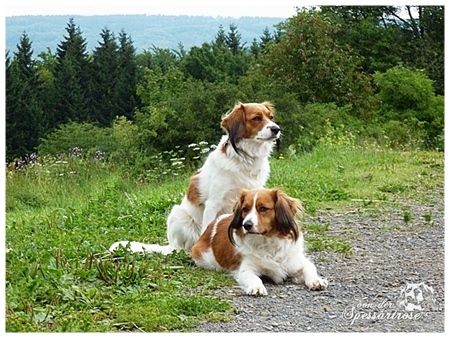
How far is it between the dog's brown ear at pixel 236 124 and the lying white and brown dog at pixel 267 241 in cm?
136

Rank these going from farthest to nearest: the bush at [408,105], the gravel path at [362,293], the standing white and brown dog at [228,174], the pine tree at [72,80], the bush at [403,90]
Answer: the pine tree at [72,80]
the bush at [403,90]
the bush at [408,105]
the standing white and brown dog at [228,174]
the gravel path at [362,293]

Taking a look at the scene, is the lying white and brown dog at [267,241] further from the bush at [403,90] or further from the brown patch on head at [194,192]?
the bush at [403,90]

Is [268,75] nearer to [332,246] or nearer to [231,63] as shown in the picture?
[231,63]

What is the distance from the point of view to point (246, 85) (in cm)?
2252

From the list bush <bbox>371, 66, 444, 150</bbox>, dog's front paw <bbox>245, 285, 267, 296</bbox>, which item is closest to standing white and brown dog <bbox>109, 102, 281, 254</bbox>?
dog's front paw <bbox>245, 285, 267, 296</bbox>

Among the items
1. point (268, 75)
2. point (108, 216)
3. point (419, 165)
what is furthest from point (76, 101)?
point (108, 216)

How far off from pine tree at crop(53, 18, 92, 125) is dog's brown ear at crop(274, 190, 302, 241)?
42.1 m

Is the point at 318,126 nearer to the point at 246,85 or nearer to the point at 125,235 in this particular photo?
the point at 246,85

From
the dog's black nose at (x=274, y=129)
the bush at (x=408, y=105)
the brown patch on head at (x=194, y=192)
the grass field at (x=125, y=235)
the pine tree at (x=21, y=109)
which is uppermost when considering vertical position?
the dog's black nose at (x=274, y=129)

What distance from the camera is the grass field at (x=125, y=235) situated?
521 centimetres

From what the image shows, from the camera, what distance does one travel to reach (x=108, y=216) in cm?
893

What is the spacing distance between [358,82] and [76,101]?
83.9ft

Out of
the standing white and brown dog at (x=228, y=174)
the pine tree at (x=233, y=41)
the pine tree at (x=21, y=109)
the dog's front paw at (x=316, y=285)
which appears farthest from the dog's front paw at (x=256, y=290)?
the pine tree at (x=21, y=109)

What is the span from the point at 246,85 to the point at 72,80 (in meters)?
27.8
